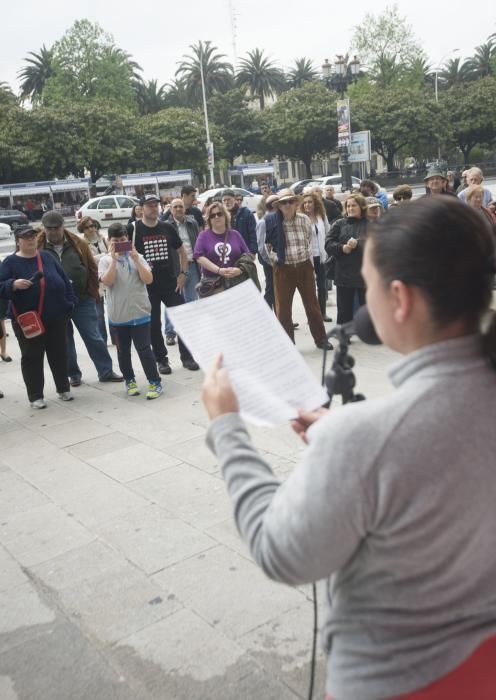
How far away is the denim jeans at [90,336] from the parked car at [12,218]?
3161 centimetres

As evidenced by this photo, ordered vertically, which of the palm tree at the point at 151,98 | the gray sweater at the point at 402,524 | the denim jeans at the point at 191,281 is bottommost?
the denim jeans at the point at 191,281

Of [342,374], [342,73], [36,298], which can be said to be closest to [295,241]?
[36,298]

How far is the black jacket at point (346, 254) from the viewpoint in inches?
314

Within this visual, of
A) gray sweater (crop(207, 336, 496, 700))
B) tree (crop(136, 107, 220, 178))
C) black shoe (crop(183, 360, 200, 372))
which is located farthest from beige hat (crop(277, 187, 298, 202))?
tree (crop(136, 107, 220, 178))

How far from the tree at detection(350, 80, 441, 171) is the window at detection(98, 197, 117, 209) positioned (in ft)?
83.1

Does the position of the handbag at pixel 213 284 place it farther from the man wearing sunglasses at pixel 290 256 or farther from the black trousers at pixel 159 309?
the man wearing sunglasses at pixel 290 256

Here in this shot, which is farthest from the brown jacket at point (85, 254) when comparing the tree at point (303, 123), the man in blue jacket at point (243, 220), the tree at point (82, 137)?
the tree at point (303, 123)

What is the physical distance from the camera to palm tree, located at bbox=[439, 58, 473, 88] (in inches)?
3046

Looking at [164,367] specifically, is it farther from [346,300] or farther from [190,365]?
[346,300]

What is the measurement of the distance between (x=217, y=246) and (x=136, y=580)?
4359 mm

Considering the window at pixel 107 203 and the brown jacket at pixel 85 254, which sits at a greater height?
the brown jacket at pixel 85 254

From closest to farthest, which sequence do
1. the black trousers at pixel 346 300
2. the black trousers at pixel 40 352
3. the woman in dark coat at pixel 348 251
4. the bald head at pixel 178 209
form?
1. the black trousers at pixel 40 352
2. the woman in dark coat at pixel 348 251
3. the black trousers at pixel 346 300
4. the bald head at pixel 178 209

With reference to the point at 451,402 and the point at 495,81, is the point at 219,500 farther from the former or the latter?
the point at 495,81

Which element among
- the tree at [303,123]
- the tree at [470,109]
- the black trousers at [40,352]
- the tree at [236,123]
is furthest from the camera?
the tree at [236,123]
